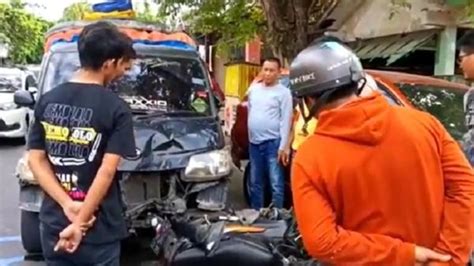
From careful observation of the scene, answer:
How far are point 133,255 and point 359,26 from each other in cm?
1027

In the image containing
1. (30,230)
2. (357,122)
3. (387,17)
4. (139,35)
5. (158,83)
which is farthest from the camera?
(387,17)

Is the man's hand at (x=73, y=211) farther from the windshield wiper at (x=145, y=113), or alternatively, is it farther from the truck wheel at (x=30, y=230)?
the windshield wiper at (x=145, y=113)

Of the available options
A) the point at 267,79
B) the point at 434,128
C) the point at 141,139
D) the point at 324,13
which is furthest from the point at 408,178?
the point at 324,13

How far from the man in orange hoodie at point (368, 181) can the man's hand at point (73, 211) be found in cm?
132

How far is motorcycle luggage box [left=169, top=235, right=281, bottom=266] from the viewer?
13.8 feet

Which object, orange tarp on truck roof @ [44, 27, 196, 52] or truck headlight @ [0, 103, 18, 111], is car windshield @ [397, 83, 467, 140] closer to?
orange tarp on truck roof @ [44, 27, 196, 52]

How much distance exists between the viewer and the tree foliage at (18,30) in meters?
32.6

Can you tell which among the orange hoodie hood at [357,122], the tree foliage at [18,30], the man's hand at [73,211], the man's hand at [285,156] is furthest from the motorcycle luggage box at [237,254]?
the tree foliage at [18,30]

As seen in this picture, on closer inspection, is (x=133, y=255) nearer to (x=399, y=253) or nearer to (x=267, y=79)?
(x=267, y=79)

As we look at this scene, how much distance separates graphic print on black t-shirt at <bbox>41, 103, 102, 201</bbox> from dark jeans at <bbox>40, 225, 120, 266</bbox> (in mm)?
233

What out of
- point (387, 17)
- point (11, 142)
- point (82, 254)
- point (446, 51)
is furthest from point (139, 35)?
point (11, 142)

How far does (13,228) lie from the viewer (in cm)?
772

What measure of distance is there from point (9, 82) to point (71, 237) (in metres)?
13.3

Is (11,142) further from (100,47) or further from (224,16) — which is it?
(100,47)
